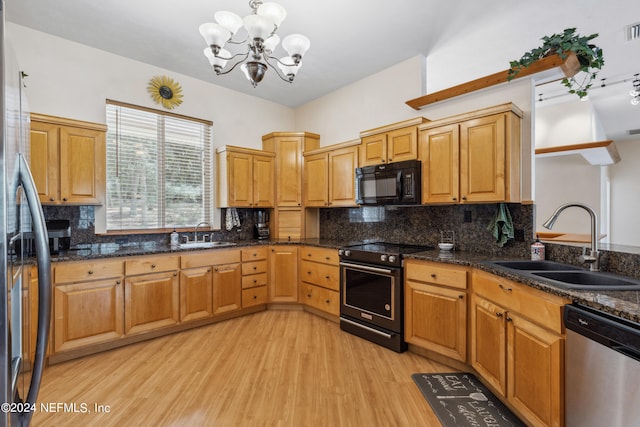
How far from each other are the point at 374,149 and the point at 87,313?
3251 mm

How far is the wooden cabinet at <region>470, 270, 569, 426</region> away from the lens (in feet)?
4.91

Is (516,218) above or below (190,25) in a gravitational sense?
below

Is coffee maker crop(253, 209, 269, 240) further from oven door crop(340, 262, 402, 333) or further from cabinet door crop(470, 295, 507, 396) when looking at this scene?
cabinet door crop(470, 295, 507, 396)

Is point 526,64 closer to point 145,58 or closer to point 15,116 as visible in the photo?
point 15,116

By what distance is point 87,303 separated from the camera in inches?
103

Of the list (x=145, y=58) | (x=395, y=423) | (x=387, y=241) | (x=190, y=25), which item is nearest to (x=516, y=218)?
(x=387, y=241)

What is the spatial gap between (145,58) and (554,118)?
441cm

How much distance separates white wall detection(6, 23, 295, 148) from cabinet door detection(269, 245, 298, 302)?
184 centimetres

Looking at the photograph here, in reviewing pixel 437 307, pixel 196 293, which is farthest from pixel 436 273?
pixel 196 293

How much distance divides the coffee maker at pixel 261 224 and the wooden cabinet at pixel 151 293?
1302 millimetres

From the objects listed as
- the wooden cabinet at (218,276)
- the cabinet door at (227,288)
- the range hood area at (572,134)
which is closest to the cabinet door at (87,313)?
the wooden cabinet at (218,276)

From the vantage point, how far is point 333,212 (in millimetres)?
4324

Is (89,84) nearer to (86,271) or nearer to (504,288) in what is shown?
(86,271)

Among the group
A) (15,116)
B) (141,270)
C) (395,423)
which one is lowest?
(395,423)
